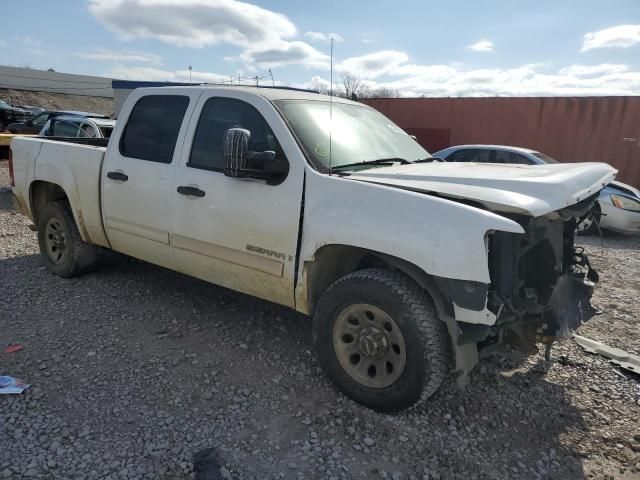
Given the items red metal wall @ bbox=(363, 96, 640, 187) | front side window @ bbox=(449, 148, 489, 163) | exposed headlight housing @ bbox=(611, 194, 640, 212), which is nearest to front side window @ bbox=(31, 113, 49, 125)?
red metal wall @ bbox=(363, 96, 640, 187)

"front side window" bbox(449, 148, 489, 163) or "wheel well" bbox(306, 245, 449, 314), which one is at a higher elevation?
"front side window" bbox(449, 148, 489, 163)

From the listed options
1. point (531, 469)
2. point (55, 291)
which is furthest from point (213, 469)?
point (55, 291)

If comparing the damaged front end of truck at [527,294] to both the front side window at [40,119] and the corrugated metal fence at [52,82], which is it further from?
the corrugated metal fence at [52,82]

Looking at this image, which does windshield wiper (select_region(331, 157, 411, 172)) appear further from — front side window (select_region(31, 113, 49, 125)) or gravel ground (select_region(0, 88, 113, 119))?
gravel ground (select_region(0, 88, 113, 119))

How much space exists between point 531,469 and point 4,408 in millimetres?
3051

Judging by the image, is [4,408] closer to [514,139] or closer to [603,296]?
[603,296]

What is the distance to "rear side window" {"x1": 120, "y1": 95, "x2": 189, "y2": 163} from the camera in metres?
4.07

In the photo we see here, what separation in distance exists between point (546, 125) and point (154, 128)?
1108 centimetres

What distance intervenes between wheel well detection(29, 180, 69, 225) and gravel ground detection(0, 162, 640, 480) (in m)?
1.23

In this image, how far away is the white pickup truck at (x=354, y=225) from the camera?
Result: 9.11 ft

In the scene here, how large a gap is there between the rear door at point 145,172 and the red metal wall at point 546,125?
35.4 ft

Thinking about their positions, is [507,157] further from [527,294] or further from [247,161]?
[247,161]

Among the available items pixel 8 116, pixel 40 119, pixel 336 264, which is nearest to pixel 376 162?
pixel 336 264

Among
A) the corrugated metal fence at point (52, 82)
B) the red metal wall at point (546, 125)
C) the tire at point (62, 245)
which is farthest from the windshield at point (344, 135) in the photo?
the corrugated metal fence at point (52, 82)
